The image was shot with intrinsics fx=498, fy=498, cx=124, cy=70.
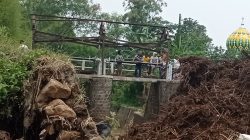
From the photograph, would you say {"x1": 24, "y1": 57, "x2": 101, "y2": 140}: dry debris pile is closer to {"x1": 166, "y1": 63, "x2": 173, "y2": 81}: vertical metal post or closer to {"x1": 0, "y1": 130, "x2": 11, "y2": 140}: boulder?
{"x1": 0, "y1": 130, "x2": 11, "y2": 140}: boulder

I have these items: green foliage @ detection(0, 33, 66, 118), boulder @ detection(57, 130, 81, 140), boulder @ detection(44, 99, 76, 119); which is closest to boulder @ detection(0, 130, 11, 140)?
green foliage @ detection(0, 33, 66, 118)

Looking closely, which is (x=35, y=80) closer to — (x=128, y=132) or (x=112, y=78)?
(x=128, y=132)

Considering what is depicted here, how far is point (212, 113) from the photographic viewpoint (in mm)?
8695

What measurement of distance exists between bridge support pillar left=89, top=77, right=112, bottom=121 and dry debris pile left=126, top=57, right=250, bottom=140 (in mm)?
5589

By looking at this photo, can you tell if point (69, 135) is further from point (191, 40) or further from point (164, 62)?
point (191, 40)

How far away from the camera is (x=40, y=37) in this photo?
15883mm

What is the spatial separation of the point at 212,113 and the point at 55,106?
2.89 metres

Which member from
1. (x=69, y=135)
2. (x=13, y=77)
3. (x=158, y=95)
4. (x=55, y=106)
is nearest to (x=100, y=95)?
(x=158, y=95)

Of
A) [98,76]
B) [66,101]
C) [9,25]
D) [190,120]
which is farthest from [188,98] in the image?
[9,25]

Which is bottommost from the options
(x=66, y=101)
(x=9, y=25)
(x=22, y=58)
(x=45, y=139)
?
(x=45, y=139)

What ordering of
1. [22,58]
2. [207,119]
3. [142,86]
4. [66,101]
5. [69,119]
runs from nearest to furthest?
1. [207,119]
2. [69,119]
3. [66,101]
4. [22,58]
5. [142,86]

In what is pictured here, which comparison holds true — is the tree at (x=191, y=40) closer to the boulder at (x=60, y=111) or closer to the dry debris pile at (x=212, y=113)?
the dry debris pile at (x=212, y=113)

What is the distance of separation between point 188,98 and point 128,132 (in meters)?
1.37

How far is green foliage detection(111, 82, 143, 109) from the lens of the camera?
2559cm
